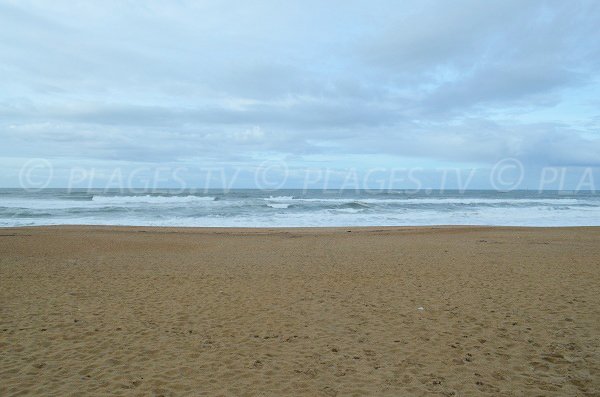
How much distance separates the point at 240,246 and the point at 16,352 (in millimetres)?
11241

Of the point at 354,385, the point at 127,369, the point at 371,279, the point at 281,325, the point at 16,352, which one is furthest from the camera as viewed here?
the point at 371,279

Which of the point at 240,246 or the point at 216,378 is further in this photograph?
the point at 240,246

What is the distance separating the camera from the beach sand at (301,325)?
461 centimetres

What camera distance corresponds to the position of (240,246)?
54.2 ft

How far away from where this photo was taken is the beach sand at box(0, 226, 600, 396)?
181 inches

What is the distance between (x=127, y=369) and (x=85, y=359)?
709 millimetres

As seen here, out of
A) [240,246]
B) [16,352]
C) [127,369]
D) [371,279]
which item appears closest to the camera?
[127,369]

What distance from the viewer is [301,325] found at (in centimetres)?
659

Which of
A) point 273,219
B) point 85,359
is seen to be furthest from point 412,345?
point 273,219

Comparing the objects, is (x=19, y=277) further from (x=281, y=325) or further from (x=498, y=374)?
(x=498, y=374)

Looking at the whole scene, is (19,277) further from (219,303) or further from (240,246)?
(240,246)

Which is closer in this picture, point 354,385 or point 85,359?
point 354,385

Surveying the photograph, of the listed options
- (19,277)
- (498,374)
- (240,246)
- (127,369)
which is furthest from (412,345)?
(240,246)

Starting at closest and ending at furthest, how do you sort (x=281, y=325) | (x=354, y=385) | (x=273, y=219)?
(x=354, y=385)
(x=281, y=325)
(x=273, y=219)
